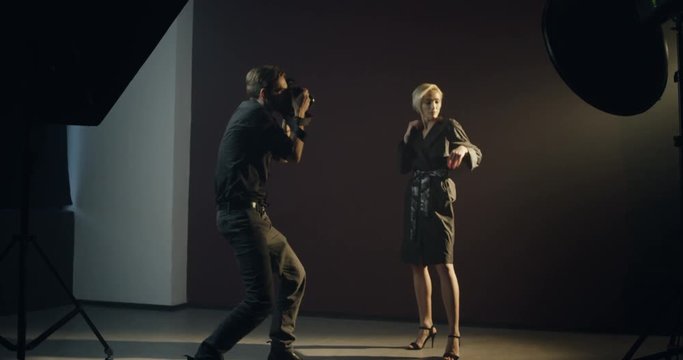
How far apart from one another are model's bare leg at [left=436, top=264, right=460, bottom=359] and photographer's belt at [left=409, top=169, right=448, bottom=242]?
0.92ft

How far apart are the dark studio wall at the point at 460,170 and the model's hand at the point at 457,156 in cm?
114

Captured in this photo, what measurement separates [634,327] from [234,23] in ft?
12.2

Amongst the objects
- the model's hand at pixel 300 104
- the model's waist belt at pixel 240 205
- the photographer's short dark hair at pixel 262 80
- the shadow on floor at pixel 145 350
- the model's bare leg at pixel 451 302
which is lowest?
the shadow on floor at pixel 145 350

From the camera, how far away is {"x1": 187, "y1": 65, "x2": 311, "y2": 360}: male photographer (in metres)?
3.52

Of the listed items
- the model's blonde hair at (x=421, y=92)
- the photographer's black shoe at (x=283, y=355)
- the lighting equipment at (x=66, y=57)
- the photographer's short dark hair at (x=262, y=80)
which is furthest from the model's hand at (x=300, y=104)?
the photographer's black shoe at (x=283, y=355)

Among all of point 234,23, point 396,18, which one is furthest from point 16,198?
point 396,18

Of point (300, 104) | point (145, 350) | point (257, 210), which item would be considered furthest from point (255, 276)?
point (145, 350)

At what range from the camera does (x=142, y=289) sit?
5945 mm

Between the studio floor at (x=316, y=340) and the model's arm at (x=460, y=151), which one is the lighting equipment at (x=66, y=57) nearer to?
the studio floor at (x=316, y=340)

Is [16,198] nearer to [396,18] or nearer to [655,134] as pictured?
[396,18]

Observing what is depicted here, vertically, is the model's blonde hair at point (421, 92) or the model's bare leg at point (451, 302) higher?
the model's blonde hair at point (421, 92)

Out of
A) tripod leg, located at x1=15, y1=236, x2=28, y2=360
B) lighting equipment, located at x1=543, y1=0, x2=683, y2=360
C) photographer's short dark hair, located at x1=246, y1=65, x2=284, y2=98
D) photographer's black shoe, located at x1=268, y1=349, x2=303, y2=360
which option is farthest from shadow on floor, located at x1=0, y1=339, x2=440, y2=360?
lighting equipment, located at x1=543, y1=0, x2=683, y2=360

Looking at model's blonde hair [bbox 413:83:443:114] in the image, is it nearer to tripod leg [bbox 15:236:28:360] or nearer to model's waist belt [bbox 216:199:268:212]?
model's waist belt [bbox 216:199:268:212]

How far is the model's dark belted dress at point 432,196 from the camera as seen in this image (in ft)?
14.1
